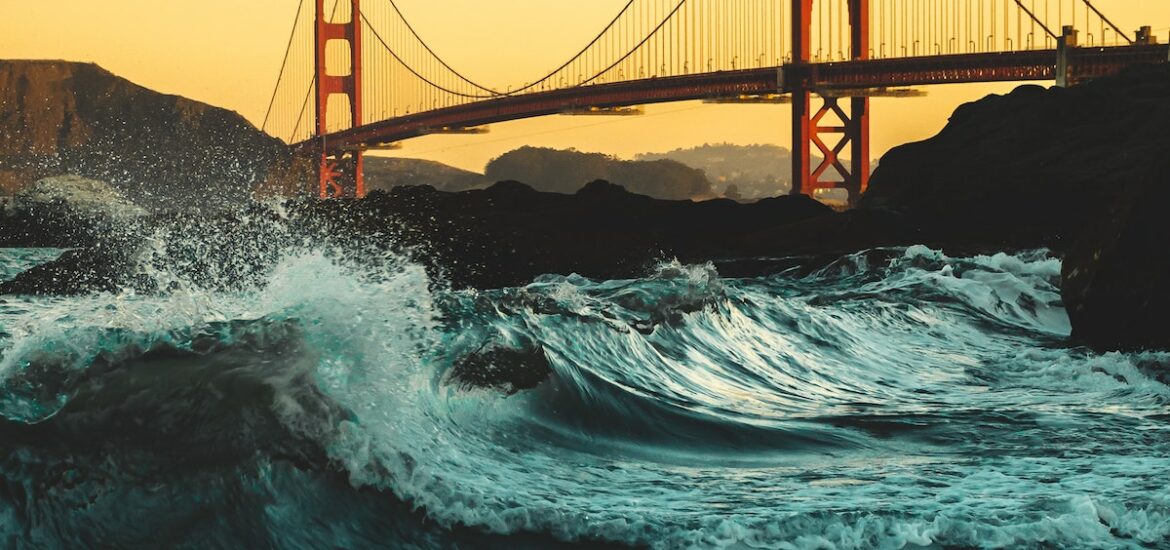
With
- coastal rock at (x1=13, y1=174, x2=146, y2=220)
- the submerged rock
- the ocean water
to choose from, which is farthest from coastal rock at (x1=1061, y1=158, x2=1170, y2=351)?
coastal rock at (x1=13, y1=174, x2=146, y2=220)

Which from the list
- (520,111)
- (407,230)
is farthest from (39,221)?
(407,230)

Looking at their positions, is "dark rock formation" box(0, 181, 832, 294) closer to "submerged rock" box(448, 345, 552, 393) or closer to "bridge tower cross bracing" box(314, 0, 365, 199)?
"submerged rock" box(448, 345, 552, 393)

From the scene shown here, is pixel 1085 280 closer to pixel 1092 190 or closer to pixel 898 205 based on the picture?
pixel 1092 190

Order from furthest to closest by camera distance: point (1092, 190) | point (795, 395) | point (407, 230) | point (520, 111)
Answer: point (520, 111), point (1092, 190), point (407, 230), point (795, 395)

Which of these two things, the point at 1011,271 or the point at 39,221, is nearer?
the point at 1011,271

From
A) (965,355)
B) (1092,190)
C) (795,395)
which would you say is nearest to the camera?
(795,395)

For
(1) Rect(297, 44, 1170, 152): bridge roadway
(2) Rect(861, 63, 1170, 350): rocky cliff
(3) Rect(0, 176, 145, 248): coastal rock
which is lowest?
(3) Rect(0, 176, 145, 248): coastal rock

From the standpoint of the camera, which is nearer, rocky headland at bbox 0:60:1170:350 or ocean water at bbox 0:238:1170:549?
ocean water at bbox 0:238:1170:549

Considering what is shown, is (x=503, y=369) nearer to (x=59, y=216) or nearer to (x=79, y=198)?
(x=59, y=216)
